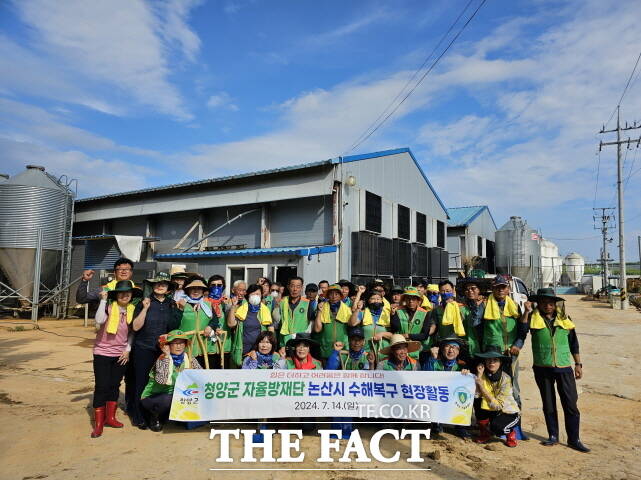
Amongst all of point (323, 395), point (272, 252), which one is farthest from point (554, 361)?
point (272, 252)

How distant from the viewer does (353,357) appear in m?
5.13

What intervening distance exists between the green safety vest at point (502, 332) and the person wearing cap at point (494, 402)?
0.17 m

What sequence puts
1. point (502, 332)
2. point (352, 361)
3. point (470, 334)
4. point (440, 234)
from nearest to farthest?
point (502, 332)
point (352, 361)
point (470, 334)
point (440, 234)

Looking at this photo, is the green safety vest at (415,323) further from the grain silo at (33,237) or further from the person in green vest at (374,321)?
the grain silo at (33,237)

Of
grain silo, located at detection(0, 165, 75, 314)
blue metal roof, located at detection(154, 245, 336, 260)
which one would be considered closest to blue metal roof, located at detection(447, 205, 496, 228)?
blue metal roof, located at detection(154, 245, 336, 260)

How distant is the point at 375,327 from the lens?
17.6ft

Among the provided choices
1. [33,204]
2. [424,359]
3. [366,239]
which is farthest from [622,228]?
[33,204]

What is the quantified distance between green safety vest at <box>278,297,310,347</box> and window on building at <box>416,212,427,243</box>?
14.1m

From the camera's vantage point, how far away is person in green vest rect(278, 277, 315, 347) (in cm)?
583

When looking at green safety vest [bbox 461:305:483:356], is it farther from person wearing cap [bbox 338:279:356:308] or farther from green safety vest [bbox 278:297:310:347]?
green safety vest [bbox 278:297:310:347]

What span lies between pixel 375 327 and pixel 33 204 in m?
16.5

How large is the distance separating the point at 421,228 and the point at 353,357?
15156mm

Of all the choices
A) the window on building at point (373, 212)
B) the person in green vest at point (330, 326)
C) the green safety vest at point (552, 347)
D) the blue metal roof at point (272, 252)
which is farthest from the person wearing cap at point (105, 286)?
the window on building at point (373, 212)

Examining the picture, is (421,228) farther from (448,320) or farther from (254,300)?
(254,300)
